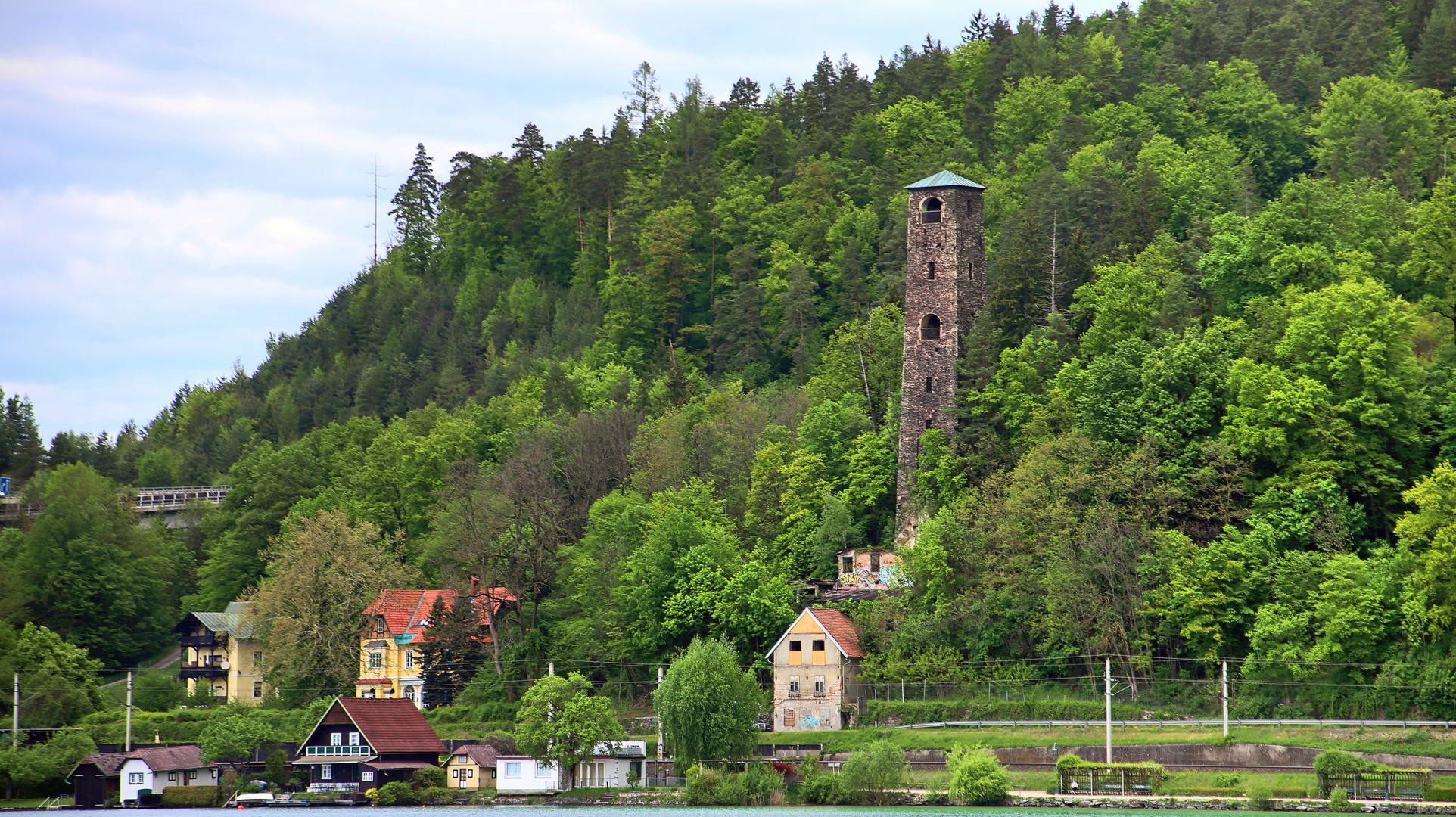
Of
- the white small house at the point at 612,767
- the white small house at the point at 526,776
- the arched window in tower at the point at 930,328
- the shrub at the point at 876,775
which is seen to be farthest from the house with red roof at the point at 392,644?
the shrub at the point at 876,775

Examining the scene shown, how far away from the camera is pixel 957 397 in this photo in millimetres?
74250

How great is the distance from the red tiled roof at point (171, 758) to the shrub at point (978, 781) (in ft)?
104

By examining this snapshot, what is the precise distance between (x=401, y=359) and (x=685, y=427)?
1851 inches

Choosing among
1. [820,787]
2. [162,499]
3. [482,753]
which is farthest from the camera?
[162,499]

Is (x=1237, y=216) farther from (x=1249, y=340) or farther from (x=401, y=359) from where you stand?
(x=401, y=359)

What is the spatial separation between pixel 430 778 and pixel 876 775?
19.4m

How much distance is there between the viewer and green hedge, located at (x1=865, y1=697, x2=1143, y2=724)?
58.2 m

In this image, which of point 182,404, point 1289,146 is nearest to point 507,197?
point 182,404

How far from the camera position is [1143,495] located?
2435 inches

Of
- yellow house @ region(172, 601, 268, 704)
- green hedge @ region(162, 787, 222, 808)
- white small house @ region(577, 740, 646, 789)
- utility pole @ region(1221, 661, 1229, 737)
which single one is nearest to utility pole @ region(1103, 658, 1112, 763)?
utility pole @ region(1221, 661, 1229, 737)

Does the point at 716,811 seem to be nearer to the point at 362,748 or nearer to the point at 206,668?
the point at 362,748

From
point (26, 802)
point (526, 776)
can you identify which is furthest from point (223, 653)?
point (526, 776)

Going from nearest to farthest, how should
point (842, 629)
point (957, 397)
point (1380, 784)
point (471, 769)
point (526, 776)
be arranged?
point (1380, 784)
point (526, 776)
point (471, 769)
point (842, 629)
point (957, 397)

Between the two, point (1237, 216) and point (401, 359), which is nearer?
point (1237, 216)
